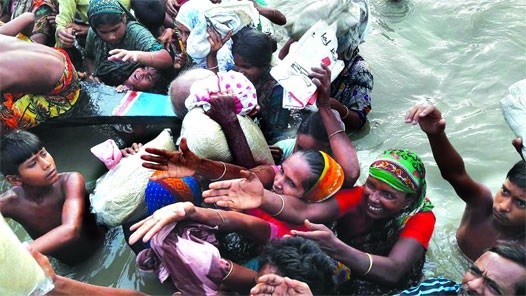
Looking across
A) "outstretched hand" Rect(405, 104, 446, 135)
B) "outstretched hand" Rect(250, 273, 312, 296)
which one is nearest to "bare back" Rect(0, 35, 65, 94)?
"outstretched hand" Rect(250, 273, 312, 296)

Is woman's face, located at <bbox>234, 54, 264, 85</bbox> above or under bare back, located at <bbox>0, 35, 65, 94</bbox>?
above

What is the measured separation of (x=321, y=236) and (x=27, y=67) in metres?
2.07

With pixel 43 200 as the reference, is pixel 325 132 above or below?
above

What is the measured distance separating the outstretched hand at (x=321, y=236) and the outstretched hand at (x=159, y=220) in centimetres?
46

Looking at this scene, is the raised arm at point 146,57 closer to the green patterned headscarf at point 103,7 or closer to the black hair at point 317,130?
the green patterned headscarf at point 103,7

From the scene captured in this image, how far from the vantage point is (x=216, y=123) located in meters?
2.89

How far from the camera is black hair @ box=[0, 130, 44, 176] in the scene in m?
2.69

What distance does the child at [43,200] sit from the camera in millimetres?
2715

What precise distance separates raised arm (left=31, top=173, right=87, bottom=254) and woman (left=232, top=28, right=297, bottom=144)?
1206 millimetres

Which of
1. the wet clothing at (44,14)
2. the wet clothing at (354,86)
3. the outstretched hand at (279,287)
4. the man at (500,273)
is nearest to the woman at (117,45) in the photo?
the wet clothing at (44,14)

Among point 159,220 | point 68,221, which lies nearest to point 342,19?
point 159,220

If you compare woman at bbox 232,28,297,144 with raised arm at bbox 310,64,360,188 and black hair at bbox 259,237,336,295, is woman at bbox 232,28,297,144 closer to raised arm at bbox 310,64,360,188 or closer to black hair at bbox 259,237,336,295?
raised arm at bbox 310,64,360,188

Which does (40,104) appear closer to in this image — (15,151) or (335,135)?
(15,151)

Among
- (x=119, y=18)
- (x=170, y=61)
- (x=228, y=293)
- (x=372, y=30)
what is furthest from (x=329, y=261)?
(x=372, y=30)
